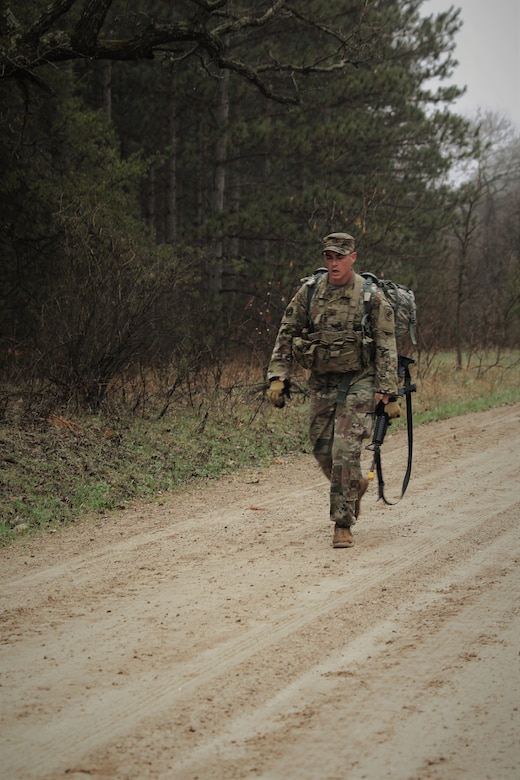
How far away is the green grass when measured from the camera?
793 cm

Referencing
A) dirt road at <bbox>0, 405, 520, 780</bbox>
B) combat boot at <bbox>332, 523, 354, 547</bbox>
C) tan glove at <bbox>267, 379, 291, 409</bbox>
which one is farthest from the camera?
tan glove at <bbox>267, 379, 291, 409</bbox>

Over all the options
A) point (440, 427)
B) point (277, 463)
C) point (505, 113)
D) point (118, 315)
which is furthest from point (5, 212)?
point (505, 113)

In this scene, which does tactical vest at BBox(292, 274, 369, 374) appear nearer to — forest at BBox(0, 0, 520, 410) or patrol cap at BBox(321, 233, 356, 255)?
patrol cap at BBox(321, 233, 356, 255)

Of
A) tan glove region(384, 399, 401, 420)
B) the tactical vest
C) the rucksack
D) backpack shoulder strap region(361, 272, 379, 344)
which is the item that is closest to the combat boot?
tan glove region(384, 399, 401, 420)

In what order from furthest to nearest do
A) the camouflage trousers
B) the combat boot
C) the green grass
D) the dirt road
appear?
the green grass → the camouflage trousers → the combat boot → the dirt road

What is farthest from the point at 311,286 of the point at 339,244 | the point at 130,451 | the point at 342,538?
the point at 130,451

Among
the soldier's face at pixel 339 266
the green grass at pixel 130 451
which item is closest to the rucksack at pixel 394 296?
the soldier's face at pixel 339 266

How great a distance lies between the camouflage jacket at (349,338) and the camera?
6.55 meters

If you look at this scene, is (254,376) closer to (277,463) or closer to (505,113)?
(277,463)

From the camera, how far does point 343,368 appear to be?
260 inches

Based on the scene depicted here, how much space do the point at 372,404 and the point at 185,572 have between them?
1920 millimetres

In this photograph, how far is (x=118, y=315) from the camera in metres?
10.6

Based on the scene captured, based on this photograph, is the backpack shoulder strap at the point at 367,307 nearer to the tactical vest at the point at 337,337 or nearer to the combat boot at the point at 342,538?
the tactical vest at the point at 337,337

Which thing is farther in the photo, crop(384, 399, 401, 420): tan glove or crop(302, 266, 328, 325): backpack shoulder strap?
crop(302, 266, 328, 325): backpack shoulder strap
